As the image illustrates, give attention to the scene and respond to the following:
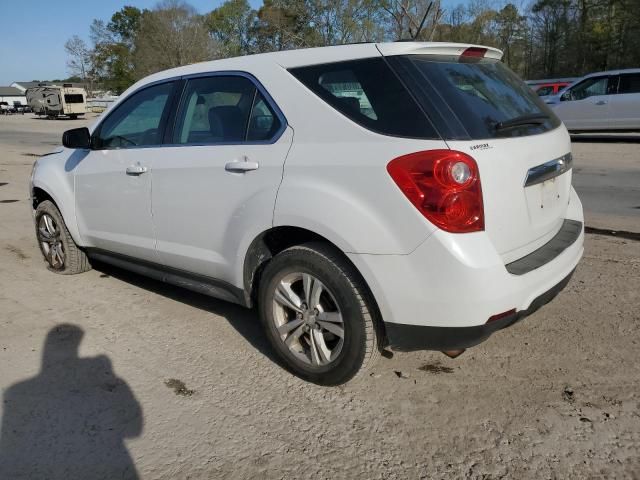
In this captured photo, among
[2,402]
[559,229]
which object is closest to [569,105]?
[559,229]

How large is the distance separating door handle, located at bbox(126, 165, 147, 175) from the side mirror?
66 cm

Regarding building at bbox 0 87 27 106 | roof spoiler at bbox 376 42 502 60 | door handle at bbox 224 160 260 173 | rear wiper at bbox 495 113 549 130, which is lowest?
door handle at bbox 224 160 260 173

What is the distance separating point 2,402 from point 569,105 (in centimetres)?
1563

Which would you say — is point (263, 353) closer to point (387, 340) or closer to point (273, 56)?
point (387, 340)

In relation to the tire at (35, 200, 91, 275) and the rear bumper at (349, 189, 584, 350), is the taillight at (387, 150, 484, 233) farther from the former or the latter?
the tire at (35, 200, 91, 275)

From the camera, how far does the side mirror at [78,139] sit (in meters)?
4.25

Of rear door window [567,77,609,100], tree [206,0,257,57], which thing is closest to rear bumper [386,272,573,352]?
rear door window [567,77,609,100]

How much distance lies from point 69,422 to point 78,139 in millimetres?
2371

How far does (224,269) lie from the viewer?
11.0ft

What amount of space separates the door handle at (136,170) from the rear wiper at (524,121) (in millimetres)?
2380

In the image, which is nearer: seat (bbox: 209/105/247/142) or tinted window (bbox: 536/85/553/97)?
seat (bbox: 209/105/247/142)

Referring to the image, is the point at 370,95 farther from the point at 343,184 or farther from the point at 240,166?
the point at 240,166

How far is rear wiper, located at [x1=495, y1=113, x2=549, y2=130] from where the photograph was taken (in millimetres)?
2650

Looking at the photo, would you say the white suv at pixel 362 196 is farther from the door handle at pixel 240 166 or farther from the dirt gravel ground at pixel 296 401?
the dirt gravel ground at pixel 296 401
